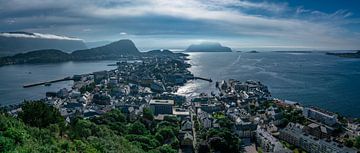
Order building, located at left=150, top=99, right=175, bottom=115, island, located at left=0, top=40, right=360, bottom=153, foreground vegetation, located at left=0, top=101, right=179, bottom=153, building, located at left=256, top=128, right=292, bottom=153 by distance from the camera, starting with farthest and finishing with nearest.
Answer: building, located at left=150, top=99, right=175, bottom=115 < building, located at left=256, top=128, right=292, bottom=153 < island, located at left=0, top=40, right=360, bottom=153 < foreground vegetation, located at left=0, top=101, right=179, bottom=153

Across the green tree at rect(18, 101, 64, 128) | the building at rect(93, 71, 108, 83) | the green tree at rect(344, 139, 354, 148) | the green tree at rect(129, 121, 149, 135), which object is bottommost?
the green tree at rect(344, 139, 354, 148)

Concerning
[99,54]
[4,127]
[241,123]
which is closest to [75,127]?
[4,127]

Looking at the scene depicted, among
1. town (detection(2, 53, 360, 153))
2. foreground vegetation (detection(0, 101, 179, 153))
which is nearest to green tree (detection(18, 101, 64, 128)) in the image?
foreground vegetation (detection(0, 101, 179, 153))

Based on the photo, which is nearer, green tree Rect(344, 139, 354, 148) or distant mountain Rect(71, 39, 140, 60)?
green tree Rect(344, 139, 354, 148)

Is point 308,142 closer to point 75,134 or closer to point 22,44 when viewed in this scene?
point 75,134

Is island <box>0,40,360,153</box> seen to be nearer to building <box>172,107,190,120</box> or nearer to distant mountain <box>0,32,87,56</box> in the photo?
building <box>172,107,190,120</box>

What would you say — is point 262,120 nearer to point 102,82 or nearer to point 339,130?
point 339,130
